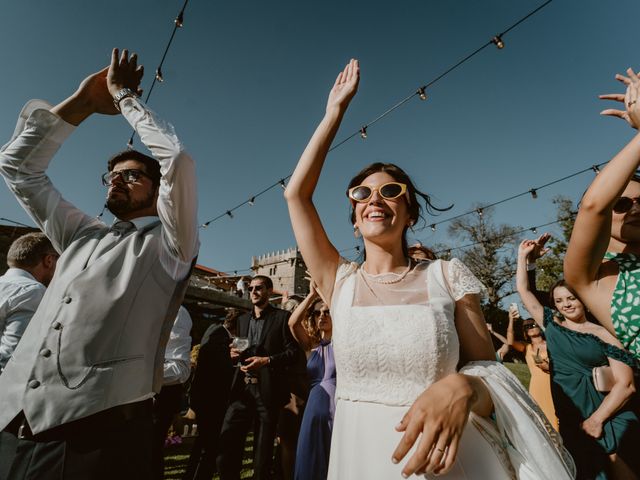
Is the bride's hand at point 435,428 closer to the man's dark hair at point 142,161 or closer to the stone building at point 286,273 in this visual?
the man's dark hair at point 142,161

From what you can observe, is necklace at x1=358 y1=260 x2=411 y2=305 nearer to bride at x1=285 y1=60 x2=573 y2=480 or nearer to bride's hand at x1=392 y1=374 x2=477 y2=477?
bride at x1=285 y1=60 x2=573 y2=480

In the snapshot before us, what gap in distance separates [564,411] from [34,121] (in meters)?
4.38

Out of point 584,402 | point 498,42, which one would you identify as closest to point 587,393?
point 584,402

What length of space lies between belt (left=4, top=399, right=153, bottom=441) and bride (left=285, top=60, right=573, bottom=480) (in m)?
0.89

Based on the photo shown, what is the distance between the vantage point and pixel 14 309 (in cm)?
268

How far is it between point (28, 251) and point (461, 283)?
3449mm

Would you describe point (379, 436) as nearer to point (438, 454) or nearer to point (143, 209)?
point (438, 454)

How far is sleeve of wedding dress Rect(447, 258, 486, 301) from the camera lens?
1481mm

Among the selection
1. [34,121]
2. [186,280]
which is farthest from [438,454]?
[34,121]

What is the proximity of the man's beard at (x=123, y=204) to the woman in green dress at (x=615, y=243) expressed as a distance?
2.12 metres

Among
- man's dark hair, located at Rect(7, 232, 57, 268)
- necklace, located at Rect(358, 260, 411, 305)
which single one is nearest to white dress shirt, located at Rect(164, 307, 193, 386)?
man's dark hair, located at Rect(7, 232, 57, 268)

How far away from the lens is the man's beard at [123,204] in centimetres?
187

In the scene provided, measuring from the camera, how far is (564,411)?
301 cm

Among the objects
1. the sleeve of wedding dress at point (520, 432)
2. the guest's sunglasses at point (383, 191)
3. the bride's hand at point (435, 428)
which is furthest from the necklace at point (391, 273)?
the bride's hand at point (435, 428)
